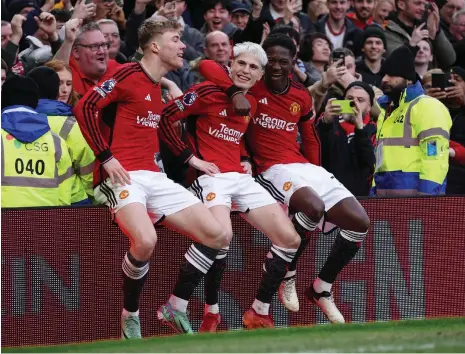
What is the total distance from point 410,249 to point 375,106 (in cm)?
230

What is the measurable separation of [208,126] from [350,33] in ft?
19.0

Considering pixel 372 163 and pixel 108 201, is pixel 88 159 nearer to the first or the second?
pixel 108 201

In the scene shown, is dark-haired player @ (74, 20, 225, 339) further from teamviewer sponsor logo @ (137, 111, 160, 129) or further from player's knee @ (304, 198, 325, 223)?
player's knee @ (304, 198, 325, 223)

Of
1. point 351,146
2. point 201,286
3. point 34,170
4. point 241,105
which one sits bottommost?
point 201,286

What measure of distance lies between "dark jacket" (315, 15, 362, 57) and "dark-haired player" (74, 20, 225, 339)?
5810 millimetres

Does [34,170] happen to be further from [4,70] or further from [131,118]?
[4,70]

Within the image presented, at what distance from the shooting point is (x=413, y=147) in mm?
10844

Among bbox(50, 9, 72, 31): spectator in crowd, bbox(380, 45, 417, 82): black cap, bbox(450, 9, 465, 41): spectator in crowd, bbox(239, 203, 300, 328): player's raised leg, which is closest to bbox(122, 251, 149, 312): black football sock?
bbox(239, 203, 300, 328): player's raised leg

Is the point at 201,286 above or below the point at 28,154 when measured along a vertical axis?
below

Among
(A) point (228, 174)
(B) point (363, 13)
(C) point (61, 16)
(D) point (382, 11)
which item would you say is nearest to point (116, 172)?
(A) point (228, 174)

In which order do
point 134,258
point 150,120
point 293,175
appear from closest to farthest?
point 134,258
point 150,120
point 293,175

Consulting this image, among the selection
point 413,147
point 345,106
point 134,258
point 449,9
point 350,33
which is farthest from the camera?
point 449,9

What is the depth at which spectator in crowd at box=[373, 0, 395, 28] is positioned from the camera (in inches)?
607

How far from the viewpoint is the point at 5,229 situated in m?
9.10
